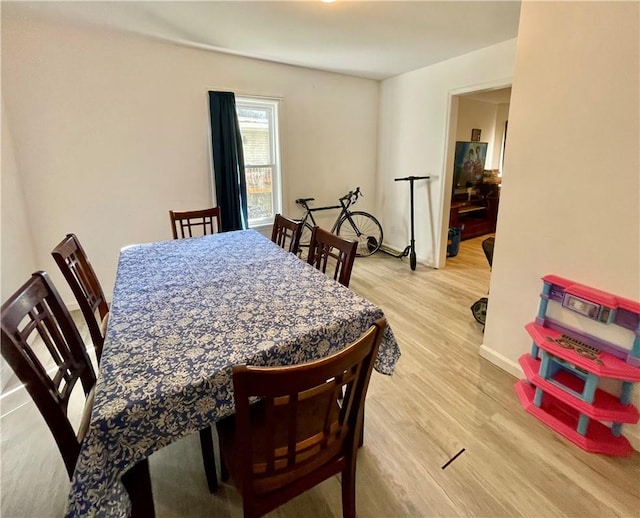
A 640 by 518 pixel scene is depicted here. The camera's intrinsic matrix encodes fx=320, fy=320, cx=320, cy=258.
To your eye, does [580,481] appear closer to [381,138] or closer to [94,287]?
[94,287]

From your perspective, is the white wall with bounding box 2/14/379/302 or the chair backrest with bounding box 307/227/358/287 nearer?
the chair backrest with bounding box 307/227/358/287

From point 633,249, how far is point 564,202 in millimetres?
373

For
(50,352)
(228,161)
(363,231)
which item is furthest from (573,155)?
(363,231)

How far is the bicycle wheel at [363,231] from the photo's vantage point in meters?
4.57

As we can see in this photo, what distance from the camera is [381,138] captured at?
4.55m

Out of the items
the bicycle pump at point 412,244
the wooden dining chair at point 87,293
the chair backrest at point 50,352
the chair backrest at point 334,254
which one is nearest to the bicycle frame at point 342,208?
the bicycle pump at point 412,244

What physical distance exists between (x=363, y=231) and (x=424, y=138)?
1550 mm

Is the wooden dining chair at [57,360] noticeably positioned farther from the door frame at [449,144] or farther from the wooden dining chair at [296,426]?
the door frame at [449,144]

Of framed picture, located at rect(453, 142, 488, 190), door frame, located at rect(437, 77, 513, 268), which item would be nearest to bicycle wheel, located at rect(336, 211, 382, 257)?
door frame, located at rect(437, 77, 513, 268)

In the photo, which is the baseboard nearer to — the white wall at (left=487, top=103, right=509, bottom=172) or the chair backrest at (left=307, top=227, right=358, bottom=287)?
the chair backrest at (left=307, top=227, right=358, bottom=287)

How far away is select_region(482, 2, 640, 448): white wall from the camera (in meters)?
1.44

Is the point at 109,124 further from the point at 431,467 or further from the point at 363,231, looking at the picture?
the point at 431,467

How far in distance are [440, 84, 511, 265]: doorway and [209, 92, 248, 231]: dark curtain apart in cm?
335

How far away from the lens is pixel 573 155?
5.36 ft
